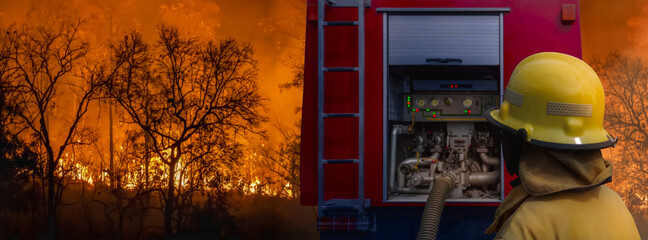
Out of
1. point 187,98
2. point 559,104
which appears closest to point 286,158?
point 187,98

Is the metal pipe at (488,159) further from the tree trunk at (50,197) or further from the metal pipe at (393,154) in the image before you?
the tree trunk at (50,197)

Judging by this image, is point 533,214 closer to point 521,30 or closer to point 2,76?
point 521,30

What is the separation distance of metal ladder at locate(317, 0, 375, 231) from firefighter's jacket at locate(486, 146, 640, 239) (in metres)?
2.59

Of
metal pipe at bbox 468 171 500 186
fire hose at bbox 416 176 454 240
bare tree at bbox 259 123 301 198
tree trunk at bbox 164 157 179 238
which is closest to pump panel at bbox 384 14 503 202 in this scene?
metal pipe at bbox 468 171 500 186

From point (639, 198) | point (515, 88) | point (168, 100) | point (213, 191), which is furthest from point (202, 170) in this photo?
point (515, 88)

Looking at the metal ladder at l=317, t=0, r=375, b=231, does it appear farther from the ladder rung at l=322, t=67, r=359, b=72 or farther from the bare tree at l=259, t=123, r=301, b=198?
the bare tree at l=259, t=123, r=301, b=198

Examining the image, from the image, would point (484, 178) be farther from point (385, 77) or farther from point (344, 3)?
point (344, 3)

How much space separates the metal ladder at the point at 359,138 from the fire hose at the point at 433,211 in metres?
0.64

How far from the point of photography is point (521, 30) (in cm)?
469

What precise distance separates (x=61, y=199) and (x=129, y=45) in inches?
127

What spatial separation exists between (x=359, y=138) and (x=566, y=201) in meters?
2.74

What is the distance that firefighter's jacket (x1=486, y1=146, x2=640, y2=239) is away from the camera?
5.62ft

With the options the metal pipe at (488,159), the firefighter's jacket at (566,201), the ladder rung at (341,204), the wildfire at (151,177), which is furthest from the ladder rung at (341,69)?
the wildfire at (151,177)

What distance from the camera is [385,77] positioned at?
462 centimetres
